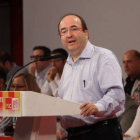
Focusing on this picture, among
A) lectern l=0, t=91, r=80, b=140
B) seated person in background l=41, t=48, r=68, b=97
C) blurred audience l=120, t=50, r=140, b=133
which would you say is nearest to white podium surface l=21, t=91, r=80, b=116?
lectern l=0, t=91, r=80, b=140

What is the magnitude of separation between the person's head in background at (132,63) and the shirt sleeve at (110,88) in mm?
2318

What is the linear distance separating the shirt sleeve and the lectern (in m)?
0.20

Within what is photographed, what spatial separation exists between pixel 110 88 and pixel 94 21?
3.09 meters

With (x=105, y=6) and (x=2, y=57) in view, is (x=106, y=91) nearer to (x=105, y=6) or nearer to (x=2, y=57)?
(x=105, y=6)

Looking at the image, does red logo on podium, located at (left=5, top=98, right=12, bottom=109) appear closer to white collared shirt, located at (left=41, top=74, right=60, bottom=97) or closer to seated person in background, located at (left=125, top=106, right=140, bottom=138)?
seated person in background, located at (left=125, top=106, right=140, bottom=138)

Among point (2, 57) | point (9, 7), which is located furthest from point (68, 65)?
point (9, 7)

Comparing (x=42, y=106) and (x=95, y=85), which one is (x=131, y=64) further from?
(x=42, y=106)

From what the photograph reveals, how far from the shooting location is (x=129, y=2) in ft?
14.9

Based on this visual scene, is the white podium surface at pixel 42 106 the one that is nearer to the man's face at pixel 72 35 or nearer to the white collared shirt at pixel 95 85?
the white collared shirt at pixel 95 85

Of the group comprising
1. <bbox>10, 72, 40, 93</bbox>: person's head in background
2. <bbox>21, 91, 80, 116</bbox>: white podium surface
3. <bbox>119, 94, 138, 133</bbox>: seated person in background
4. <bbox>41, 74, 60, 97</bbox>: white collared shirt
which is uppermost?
<bbox>21, 91, 80, 116</bbox>: white podium surface

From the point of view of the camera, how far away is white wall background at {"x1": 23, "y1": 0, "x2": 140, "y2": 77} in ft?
14.9

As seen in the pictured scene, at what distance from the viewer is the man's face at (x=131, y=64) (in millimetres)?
4227

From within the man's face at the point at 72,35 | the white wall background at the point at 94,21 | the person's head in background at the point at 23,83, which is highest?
the white wall background at the point at 94,21

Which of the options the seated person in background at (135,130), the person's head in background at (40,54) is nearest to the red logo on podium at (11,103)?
the seated person in background at (135,130)
